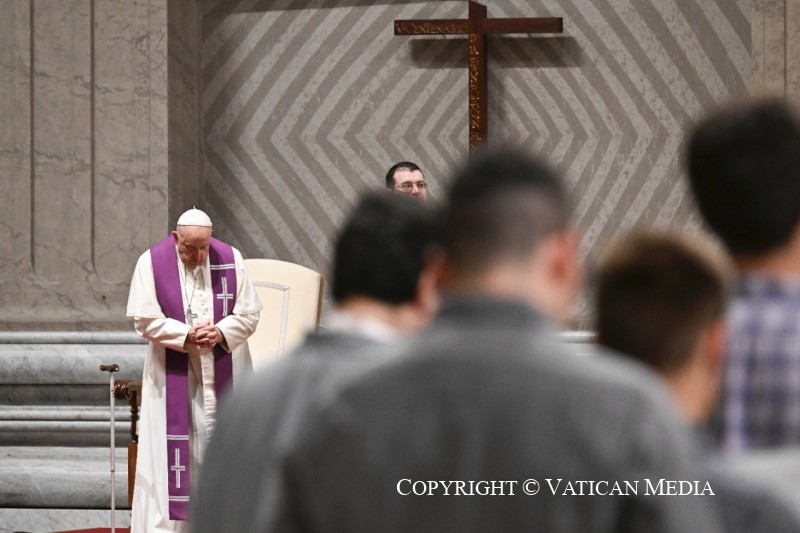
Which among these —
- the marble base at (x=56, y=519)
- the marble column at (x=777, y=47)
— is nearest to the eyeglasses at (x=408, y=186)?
the marble column at (x=777, y=47)

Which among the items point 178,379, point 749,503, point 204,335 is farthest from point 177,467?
point 749,503

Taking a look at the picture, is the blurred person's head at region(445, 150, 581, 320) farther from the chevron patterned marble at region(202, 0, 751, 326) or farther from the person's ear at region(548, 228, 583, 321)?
the chevron patterned marble at region(202, 0, 751, 326)

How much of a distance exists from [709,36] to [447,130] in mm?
1707

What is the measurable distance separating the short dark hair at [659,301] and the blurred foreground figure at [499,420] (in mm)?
79

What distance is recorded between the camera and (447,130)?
838cm

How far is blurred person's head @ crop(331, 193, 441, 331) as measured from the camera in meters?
1.98

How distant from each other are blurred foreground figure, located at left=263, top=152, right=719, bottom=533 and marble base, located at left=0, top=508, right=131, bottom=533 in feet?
19.6

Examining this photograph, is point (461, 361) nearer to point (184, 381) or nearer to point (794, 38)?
point (184, 381)

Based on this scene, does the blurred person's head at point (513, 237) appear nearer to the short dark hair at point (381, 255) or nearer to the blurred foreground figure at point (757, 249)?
the short dark hair at point (381, 255)

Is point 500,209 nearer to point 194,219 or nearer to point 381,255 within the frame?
point 381,255

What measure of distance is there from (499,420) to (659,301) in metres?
0.31

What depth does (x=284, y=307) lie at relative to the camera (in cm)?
713

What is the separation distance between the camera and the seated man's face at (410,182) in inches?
244

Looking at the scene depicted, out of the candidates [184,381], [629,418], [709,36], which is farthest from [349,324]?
[709,36]
